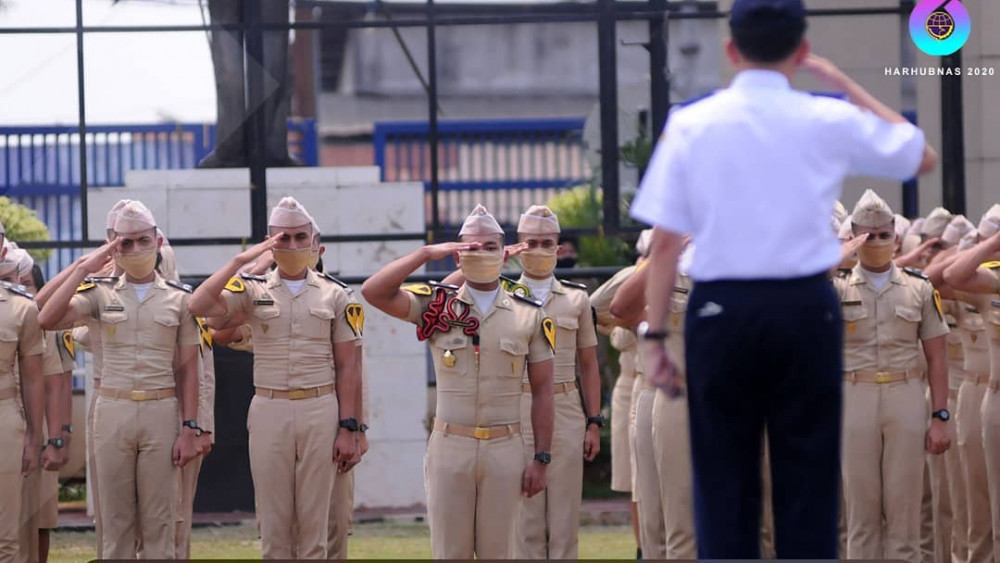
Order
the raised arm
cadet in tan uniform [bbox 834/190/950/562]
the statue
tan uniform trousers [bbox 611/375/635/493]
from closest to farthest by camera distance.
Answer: the raised arm → cadet in tan uniform [bbox 834/190/950/562] → tan uniform trousers [bbox 611/375/635/493] → the statue

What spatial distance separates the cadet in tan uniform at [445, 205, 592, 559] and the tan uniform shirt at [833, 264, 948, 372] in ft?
4.54

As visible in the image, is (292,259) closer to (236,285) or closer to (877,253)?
(236,285)

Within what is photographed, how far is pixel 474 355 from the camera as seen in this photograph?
6.98m

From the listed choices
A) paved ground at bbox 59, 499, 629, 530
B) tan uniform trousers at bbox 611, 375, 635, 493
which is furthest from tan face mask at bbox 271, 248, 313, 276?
paved ground at bbox 59, 499, 629, 530

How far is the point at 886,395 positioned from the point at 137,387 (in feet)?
11.7

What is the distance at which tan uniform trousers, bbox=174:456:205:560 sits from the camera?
28.3ft

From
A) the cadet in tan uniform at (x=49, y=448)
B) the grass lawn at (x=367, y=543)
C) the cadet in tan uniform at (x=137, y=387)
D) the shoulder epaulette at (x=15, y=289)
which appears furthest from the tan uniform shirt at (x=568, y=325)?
the shoulder epaulette at (x=15, y=289)

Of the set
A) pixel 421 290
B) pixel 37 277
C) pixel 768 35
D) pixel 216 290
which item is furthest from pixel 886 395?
pixel 37 277

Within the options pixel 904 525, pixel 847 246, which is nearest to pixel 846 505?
pixel 904 525

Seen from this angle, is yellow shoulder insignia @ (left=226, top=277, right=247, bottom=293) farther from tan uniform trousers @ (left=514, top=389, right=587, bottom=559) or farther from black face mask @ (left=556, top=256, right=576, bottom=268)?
black face mask @ (left=556, top=256, right=576, bottom=268)

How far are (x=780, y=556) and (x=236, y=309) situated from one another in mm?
4471

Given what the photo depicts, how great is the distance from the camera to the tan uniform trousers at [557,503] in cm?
843

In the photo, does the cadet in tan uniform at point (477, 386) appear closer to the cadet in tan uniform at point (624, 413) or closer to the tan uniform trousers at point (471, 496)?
the tan uniform trousers at point (471, 496)

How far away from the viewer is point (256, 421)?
802cm
